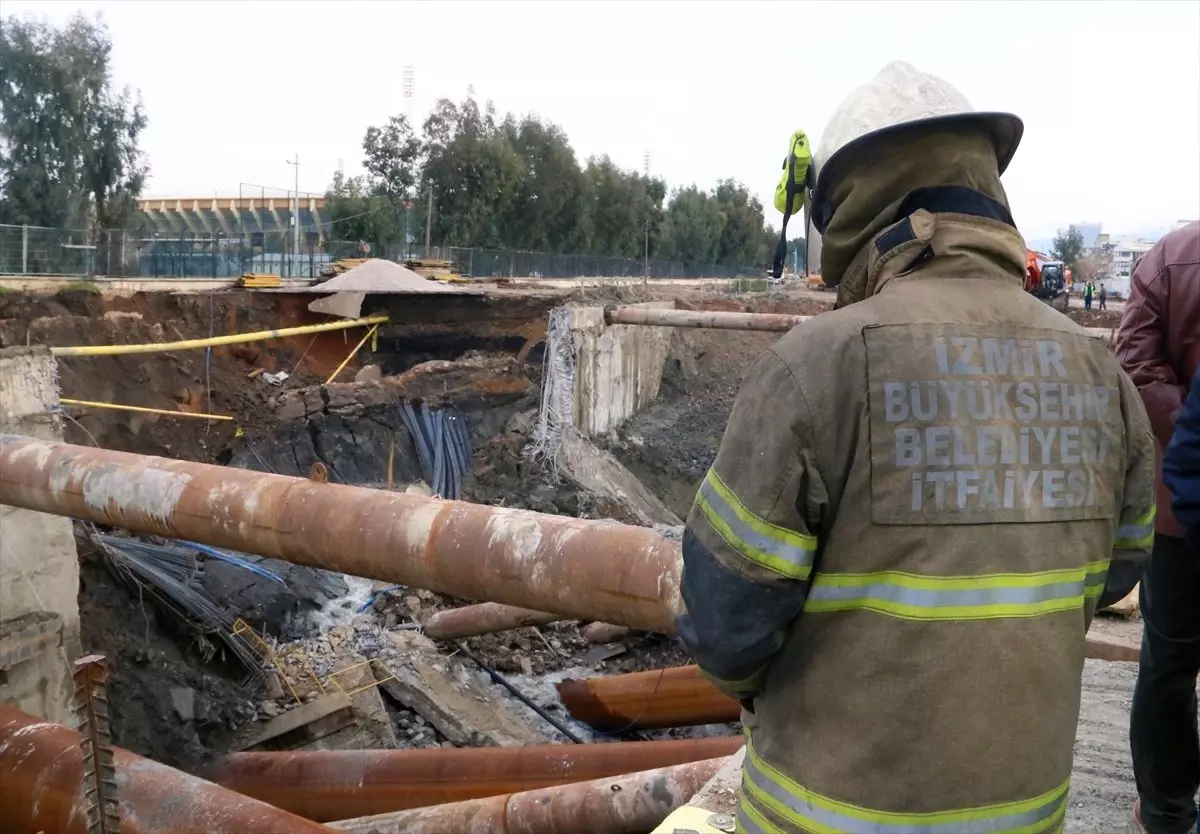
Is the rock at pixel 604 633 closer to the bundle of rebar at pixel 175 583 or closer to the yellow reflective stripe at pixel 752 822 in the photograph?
the bundle of rebar at pixel 175 583

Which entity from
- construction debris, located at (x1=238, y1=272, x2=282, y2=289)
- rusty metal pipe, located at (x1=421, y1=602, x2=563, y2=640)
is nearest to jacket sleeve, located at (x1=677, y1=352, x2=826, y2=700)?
rusty metal pipe, located at (x1=421, y1=602, x2=563, y2=640)

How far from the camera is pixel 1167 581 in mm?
2420

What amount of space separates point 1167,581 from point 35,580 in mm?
4698

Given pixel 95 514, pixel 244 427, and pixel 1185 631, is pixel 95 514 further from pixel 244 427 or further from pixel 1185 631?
pixel 244 427

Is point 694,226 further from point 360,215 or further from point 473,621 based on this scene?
point 473,621

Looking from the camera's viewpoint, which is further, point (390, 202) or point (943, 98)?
point (390, 202)

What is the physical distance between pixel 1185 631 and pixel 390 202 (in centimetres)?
3060

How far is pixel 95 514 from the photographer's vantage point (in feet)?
10.1

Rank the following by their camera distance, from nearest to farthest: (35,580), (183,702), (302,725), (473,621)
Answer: (35,580)
(183,702)
(302,725)
(473,621)

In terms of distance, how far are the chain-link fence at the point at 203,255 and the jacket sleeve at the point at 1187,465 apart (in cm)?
2117

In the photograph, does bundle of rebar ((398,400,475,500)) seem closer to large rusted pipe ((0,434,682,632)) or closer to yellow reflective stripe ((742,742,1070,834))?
large rusted pipe ((0,434,682,632))

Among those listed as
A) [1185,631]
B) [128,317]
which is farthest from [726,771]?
[128,317]

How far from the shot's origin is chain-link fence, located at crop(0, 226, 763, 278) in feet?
63.1

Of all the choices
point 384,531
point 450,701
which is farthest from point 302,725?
point 384,531
